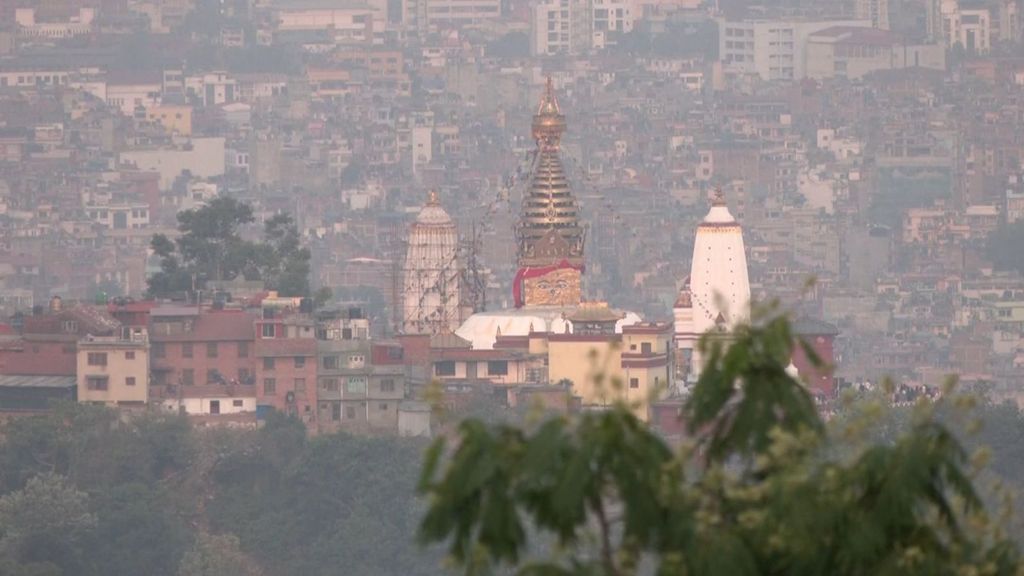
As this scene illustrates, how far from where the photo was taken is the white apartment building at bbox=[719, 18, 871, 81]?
147 metres

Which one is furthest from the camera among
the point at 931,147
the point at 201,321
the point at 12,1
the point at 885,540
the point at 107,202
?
the point at 12,1

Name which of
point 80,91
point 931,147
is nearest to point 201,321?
point 931,147

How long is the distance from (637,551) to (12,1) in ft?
443

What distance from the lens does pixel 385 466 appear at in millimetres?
55750

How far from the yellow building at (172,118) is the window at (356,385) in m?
75.4

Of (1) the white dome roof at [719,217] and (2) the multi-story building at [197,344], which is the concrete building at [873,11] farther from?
(2) the multi-story building at [197,344]

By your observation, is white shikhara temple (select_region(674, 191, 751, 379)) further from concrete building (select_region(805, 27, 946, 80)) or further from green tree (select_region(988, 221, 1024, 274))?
concrete building (select_region(805, 27, 946, 80))

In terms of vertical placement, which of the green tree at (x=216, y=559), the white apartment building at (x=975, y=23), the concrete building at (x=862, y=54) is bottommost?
the green tree at (x=216, y=559)

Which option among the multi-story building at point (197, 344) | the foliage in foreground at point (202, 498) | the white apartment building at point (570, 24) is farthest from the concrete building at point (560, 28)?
the foliage in foreground at point (202, 498)

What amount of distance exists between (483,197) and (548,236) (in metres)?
53.7

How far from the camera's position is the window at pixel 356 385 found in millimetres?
60125

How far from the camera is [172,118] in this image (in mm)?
137125

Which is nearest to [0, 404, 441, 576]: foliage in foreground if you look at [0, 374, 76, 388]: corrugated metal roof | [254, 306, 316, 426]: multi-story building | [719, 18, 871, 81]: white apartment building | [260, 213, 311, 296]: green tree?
[254, 306, 316, 426]: multi-story building

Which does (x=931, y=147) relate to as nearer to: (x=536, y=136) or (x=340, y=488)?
(x=536, y=136)
